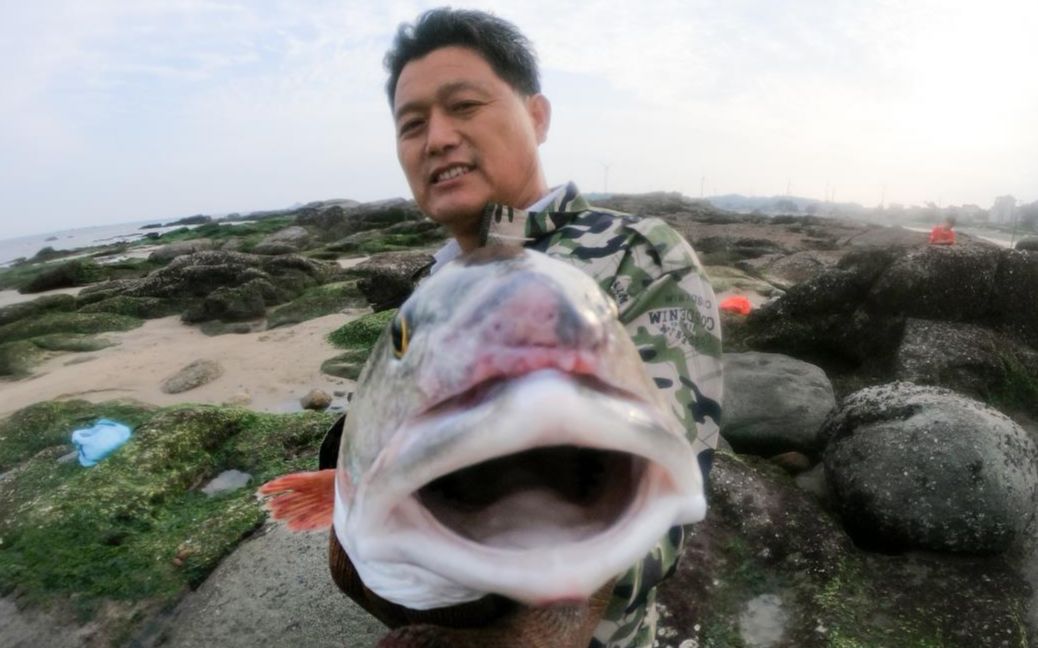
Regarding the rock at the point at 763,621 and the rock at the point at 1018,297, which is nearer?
the rock at the point at 763,621

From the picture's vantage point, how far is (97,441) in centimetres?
516

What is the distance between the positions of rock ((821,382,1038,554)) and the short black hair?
126 inches

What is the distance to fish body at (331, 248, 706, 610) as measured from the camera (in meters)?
0.88

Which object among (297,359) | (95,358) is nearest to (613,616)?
(297,359)

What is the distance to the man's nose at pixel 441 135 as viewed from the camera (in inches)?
93.0

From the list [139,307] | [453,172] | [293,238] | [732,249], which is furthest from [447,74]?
[293,238]

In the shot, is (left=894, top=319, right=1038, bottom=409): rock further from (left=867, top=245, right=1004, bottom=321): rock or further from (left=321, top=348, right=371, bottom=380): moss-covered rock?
(left=321, top=348, right=371, bottom=380): moss-covered rock

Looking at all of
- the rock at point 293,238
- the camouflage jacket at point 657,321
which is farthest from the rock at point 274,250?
the camouflage jacket at point 657,321

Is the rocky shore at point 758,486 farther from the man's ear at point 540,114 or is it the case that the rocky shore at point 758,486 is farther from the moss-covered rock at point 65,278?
the moss-covered rock at point 65,278

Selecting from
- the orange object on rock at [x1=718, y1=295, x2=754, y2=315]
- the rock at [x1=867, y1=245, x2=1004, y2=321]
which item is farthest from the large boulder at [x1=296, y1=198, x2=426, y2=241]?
the rock at [x1=867, y1=245, x2=1004, y2=321]

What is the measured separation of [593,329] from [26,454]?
21.3 ft

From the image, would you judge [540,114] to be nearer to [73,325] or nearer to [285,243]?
[73,325]

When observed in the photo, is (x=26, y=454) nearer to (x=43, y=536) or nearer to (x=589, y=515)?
(x=43, y=536)

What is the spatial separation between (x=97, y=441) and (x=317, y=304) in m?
6.09
